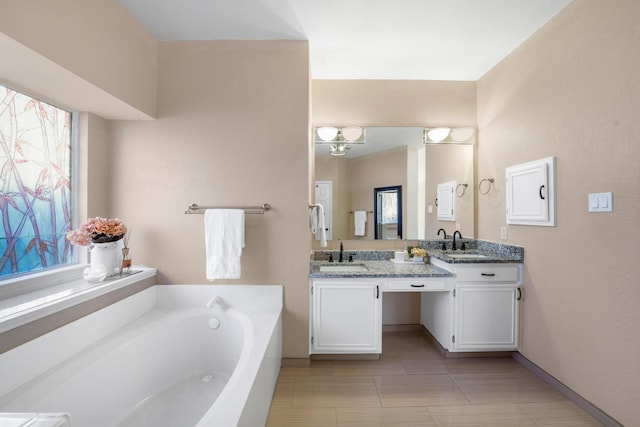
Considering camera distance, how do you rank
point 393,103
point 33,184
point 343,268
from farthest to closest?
point 393,103, point 343,268, point 33,184

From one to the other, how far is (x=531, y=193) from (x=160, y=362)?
2961 mm

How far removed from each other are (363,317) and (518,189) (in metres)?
1.67

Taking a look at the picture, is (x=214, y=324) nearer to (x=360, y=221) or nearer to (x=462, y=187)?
(x=360, y=221)

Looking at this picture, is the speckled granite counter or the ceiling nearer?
the ceiling

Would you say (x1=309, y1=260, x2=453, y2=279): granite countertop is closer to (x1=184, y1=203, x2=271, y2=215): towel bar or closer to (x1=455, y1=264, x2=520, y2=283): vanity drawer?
(x1=455, y1=264, x2=520, y2=283): vanity drawer

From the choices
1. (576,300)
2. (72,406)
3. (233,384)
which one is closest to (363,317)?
(233,384)

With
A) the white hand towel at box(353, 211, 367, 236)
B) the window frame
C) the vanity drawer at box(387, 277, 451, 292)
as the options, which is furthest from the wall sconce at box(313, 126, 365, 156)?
the window frame

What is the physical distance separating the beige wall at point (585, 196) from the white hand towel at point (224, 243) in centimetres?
229

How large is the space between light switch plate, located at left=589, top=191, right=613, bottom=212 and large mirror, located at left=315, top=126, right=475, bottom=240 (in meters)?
1.23

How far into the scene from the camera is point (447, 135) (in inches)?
119

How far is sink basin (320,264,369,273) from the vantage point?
2.46m

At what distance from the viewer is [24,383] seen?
53.9 inches

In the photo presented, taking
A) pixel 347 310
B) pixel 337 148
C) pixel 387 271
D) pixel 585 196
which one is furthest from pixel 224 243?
pixel 585 196

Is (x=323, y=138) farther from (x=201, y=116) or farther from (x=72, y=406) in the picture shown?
(x=72, y=406)
